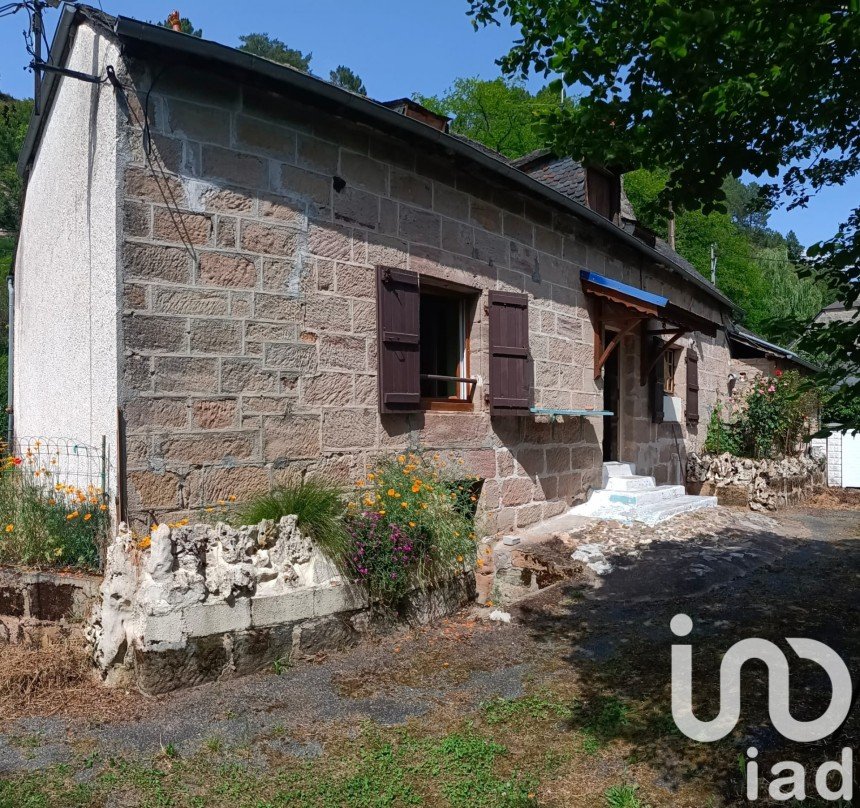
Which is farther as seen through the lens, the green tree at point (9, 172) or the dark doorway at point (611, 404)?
the green tree at point (9, 172)

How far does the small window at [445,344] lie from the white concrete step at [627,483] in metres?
2.89

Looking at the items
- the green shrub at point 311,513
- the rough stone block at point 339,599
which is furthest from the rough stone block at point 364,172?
the rough stone block at point 339,599

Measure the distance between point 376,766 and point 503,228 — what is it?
5538 mm

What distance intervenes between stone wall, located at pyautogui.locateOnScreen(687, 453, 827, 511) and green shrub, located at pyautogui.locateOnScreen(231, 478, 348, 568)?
7.95 meters

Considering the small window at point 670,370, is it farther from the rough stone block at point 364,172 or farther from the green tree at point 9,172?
the green tree at point 9,172

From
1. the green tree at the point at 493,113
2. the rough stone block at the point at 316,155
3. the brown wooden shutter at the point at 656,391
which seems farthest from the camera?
the green tree at the point at 493,113

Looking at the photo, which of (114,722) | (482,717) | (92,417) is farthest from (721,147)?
(92,417)

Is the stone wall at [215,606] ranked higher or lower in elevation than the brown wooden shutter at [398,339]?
lower

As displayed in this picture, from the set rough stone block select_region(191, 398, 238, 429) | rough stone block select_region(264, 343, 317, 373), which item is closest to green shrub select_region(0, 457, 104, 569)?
rough stone block select_region(191, 398, 238, 429)

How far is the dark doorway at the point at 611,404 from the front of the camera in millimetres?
10055

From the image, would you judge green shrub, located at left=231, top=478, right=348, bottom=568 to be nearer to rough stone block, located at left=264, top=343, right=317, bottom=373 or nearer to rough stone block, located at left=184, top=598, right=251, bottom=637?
rough stone block, located at left=184, top=598, right=251, bottom=637

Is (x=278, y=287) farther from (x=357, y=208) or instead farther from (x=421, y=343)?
(x=421, y=343)

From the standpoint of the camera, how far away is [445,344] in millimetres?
7176

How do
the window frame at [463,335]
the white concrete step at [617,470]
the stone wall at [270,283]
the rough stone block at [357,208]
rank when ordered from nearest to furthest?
the stone wall at [270,283], the rough stone block at [357,208], the window frame at [463,335], the white concrete step at [617,470]
